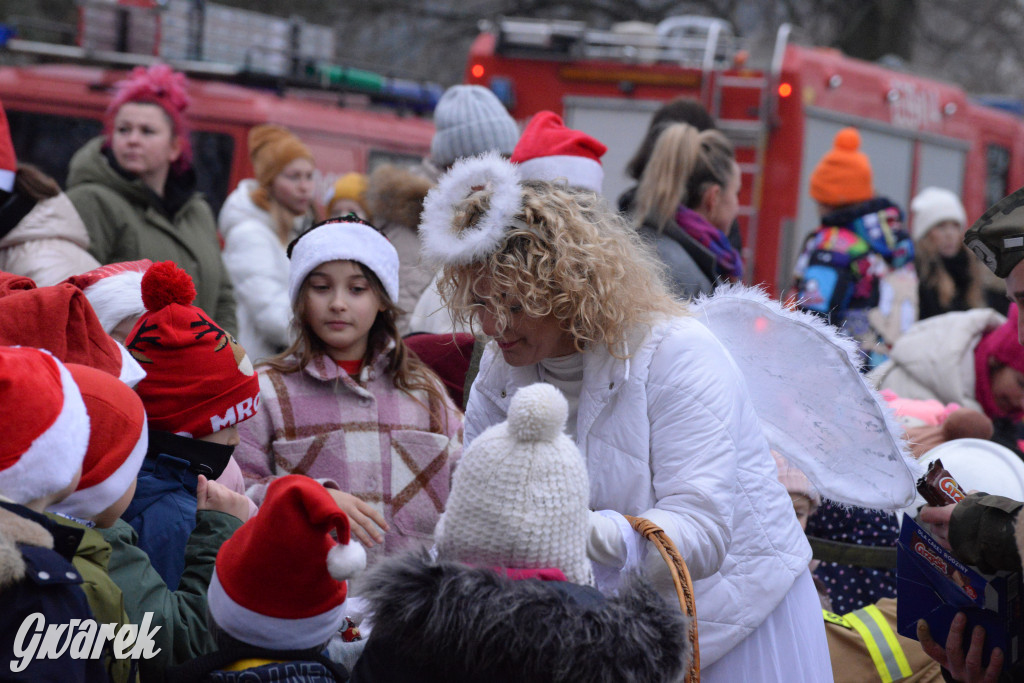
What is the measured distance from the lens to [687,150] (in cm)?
417

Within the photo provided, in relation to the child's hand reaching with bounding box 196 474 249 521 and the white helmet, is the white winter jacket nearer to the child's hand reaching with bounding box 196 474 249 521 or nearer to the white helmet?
the white helmet

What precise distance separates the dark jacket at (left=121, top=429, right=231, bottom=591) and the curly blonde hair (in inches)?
29.7

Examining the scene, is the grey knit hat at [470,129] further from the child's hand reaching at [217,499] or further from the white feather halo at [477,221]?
the child's hand reaching at [217,499]

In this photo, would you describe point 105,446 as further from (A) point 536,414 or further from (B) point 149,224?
(B) point 149,224

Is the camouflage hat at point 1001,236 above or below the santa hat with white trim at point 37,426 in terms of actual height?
above

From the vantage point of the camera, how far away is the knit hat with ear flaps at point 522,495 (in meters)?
1.86

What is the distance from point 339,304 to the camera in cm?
329

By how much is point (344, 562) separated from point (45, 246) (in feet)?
7.96

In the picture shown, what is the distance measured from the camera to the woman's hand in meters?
2.22

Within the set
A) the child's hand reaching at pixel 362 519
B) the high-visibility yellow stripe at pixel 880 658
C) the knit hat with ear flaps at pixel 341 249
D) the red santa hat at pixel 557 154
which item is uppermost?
the red santa hat at pixel 557 154

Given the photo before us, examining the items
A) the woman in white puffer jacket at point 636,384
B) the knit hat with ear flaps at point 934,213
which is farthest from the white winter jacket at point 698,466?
the knit hat with ear flaps at point 934,213

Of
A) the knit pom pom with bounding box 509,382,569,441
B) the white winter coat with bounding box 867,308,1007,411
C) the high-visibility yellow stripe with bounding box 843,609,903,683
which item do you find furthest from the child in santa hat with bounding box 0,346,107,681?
the white winter coat with bounding box 867,308,1007,411

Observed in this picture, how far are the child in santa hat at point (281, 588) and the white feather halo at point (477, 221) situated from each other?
631 mm

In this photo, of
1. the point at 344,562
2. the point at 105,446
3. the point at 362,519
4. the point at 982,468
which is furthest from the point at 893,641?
the point at 105,446
